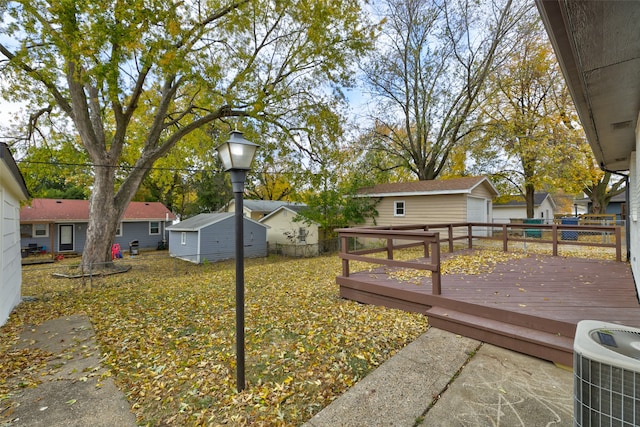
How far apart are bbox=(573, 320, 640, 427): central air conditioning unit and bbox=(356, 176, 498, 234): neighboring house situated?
1217 cm

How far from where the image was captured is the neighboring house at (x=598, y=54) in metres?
1.62

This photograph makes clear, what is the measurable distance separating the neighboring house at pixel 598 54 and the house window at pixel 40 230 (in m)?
22.5

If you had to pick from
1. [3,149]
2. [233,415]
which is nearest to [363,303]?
[233,415]

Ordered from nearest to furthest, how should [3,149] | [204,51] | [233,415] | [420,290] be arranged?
[233,415] → [3,149] → [420,290] → [204,51]

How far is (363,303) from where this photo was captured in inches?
192

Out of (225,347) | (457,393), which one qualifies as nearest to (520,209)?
(457,393)

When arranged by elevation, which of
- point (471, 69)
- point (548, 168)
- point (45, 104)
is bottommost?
point (548, 168)

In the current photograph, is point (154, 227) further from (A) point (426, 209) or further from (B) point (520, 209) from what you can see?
(B) point (520, 209)

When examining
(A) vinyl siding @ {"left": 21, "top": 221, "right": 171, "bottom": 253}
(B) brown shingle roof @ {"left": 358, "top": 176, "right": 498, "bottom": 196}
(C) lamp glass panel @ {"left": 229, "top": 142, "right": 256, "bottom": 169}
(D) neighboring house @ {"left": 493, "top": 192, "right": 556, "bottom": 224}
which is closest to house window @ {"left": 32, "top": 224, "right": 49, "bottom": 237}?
(A) vinyl siding @ {"left": 21, "top": 221, "right": 171, "bottom": 253}

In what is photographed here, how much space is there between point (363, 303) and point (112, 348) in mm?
3644

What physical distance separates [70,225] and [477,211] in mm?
22871

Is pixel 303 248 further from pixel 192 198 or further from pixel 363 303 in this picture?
pixel 192 198

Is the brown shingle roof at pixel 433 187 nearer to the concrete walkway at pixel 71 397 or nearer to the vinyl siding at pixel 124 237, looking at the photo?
the concrete walkway at pixel 71 397

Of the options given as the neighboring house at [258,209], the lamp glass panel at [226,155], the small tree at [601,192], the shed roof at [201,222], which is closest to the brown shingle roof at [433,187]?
the neighboring house at [258,209]
